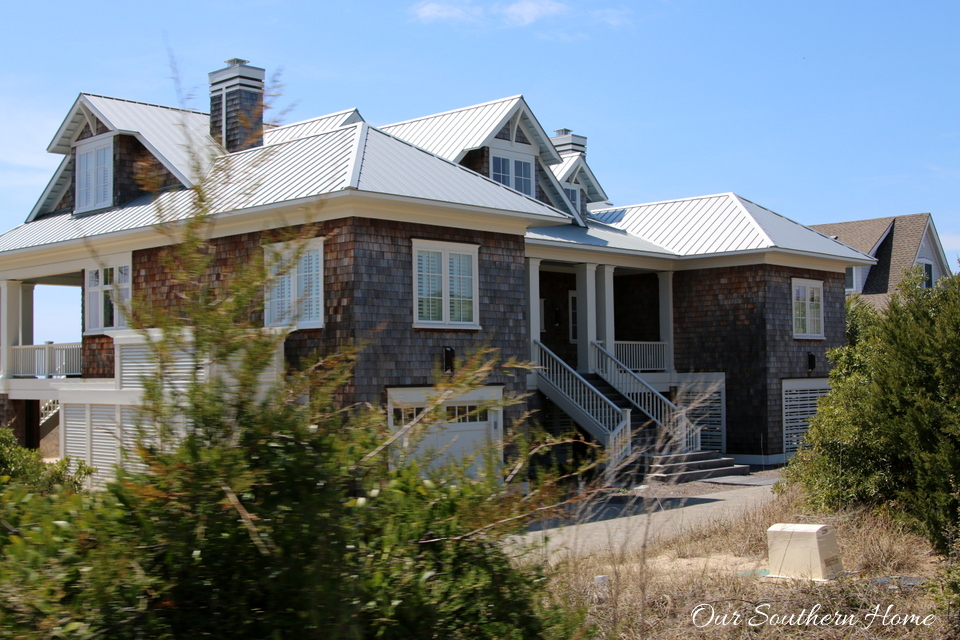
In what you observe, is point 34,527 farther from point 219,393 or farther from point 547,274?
point 547,274

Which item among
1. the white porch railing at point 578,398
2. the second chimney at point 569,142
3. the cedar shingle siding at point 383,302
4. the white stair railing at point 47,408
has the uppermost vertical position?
the second chimney at point 569,142

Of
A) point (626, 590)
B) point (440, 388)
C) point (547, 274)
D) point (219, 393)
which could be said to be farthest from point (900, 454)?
point (547, 274)

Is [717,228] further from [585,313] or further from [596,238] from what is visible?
[585,313]

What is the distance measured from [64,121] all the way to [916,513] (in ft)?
66.8

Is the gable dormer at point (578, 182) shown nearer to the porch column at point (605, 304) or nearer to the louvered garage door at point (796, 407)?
the porch column at point (605, 304)

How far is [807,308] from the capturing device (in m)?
25.3

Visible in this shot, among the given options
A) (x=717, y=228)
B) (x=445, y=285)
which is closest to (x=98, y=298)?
(x=445, y=285)

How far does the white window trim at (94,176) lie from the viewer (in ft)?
72.9

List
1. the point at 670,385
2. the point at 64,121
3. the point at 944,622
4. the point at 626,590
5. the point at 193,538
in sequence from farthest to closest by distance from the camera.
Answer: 1. the point at 670,385
2. the point at 64,121
3. the point at 626,590
4. the point at 944,622
5. the point at 193,538

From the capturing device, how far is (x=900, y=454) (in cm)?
1178

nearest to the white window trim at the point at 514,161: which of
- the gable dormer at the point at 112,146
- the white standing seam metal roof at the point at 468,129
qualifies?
the white standing seam metal roof at the point at 468,129

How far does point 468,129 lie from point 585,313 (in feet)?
17.1

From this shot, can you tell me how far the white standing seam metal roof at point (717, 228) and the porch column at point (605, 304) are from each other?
2.35 m

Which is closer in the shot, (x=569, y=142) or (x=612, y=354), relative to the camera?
(x=612, y=354)
